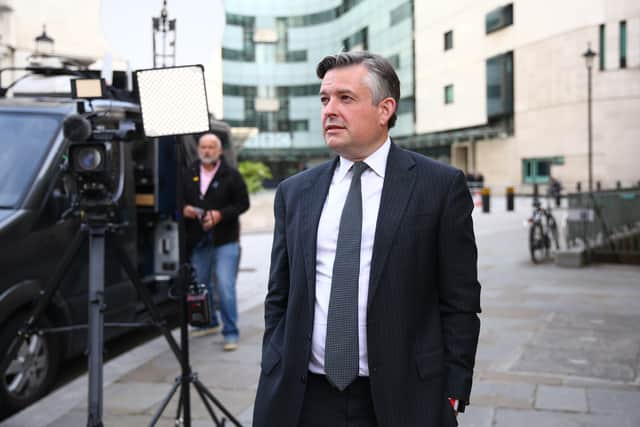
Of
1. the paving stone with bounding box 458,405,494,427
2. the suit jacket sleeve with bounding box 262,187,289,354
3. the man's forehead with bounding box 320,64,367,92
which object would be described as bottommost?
the paving stone with bounding box 458,405,494,427

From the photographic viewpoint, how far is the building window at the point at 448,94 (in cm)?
4653

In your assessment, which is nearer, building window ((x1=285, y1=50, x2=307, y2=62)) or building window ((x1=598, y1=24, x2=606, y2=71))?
building window ((x1=598, y1=24, x2=606, y2=71))

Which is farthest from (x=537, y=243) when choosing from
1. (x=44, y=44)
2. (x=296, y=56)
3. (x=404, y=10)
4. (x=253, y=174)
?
(x=296, y=56)

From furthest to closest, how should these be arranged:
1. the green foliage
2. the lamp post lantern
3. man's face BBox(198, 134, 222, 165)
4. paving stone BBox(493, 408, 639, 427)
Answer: the green foliage, the lamp post lantern, man's face BBox(198, 134, 222, 165), paving stone BBox(493, 408, 639, 427)

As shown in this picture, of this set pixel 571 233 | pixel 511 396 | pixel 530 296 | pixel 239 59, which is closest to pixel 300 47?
pixel 239 59

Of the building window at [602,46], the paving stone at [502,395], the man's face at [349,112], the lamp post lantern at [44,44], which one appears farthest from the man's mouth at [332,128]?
the building window at [602,46]

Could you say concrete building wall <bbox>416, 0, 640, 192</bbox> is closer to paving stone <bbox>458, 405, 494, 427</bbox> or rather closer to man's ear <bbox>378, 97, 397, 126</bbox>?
paving stone <bbox>458, 405, 494, 427</bbox>

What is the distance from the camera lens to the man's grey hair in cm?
217

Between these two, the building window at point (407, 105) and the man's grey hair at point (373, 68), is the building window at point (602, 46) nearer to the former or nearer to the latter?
the building window at point (407, 105)

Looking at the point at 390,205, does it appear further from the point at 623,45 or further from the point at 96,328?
the point at 623,45

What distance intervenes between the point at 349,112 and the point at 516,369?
3.69m

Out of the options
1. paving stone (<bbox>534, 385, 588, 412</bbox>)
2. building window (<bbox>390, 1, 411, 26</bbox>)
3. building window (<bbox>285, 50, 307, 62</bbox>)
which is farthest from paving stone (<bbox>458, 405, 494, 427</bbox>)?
building window (<bbox>285, 50, 307, 62</bbox>)

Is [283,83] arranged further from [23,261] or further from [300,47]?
[23,261]

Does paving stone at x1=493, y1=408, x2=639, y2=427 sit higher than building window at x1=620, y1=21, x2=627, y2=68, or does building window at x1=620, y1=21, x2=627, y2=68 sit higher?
building window at x1=620, y1=21, x2=627, y2=68
